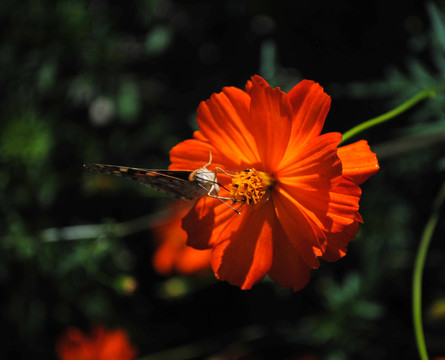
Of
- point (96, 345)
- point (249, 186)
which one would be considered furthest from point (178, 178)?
point (96, 345)

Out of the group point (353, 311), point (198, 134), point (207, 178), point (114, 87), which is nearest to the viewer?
point (207, 178)

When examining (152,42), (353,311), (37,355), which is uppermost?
(152,42)

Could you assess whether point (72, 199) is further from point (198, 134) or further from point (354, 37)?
point (354, 37)

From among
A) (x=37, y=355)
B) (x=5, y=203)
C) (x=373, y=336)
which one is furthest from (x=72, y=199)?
(x=373, y=336)

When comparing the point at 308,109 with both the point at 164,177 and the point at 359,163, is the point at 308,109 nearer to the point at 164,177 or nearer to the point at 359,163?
the point at 359,163

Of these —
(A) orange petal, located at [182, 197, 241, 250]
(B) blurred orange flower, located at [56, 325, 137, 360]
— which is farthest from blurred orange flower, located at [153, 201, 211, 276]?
(A) orange petal, located at [182, 197, 241, 250]

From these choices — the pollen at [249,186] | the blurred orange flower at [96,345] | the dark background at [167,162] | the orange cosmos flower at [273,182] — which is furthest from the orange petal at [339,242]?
the blurred orange flower at [96,345]
